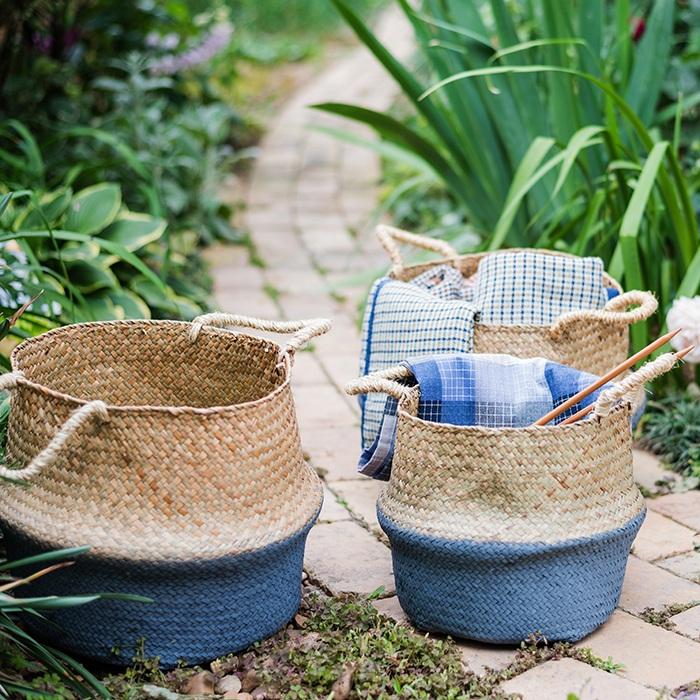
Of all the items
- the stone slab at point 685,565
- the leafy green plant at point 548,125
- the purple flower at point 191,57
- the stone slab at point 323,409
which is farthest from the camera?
the purple flower at point 191,57

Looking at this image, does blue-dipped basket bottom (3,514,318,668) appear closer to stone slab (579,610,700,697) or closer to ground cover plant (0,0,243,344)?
stone slab (579,610,700,697)

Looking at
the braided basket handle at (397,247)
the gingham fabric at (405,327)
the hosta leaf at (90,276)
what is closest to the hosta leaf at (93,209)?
the hosta leaf at (90,276)

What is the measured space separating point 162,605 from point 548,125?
209 centimetres

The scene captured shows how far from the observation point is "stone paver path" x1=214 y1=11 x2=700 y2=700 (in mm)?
1894

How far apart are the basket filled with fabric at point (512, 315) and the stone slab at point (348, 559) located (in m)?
0.25

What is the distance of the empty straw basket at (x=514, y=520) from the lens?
1.84 m

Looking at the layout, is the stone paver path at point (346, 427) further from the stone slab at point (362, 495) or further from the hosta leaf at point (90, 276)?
the hosta leaf at point (90, 276)

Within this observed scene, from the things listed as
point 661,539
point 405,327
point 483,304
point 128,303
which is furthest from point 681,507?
point 128,303

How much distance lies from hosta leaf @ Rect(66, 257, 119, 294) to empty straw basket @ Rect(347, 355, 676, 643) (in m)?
1.71

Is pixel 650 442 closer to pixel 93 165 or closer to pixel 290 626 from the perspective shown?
pixel 290 626

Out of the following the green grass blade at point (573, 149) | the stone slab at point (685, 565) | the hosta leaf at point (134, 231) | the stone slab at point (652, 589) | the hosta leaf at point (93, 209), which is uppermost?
the green grass blade at point (573, 149)

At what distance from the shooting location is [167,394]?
2.23 metres

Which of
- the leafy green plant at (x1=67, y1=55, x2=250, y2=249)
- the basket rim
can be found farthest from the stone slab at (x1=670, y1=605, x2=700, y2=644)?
the leafy green plant at (x1=67, y1=55, x2=250, y2=249)

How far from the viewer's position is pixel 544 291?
2.54m
